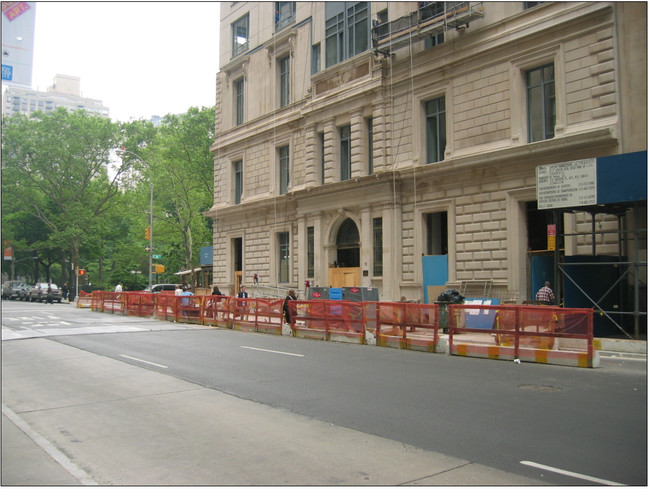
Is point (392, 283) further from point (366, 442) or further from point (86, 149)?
point (86, 149)

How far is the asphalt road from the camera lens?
5.98m

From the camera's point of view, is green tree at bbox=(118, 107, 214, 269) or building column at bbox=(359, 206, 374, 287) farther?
green tree at bbox=(118, 107, 214, 269)

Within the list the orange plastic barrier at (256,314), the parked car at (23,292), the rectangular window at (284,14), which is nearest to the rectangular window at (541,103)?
the orange plastic barrier at (256,314)

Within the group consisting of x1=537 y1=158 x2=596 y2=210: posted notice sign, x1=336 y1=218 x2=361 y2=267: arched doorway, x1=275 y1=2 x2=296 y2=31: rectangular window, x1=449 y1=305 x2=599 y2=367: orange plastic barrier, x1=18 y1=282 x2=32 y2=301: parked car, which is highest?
x1=275 y1=2 x2=296 y2=31: rectangular window

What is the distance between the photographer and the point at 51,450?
6438 mm

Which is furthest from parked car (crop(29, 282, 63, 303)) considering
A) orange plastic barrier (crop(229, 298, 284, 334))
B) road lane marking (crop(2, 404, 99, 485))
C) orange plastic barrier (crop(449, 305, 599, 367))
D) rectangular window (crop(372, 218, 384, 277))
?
road lane marking (crop(2, 404, 99, 485))

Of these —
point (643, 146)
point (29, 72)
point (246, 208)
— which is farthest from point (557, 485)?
point (246, 208)

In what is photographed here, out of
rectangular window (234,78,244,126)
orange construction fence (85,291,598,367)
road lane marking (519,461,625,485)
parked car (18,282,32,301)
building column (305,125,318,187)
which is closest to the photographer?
road lane marking (519,461,625,485)

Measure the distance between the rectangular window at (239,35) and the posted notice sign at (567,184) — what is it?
26465mm

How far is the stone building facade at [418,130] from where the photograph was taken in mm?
19156

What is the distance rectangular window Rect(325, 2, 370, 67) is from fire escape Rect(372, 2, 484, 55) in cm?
202

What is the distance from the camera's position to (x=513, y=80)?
2142cm

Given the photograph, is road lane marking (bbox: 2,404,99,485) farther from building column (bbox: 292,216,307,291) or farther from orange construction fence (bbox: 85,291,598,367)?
building column (bbox: 292,216,307,291)

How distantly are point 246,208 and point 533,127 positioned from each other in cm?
1979
